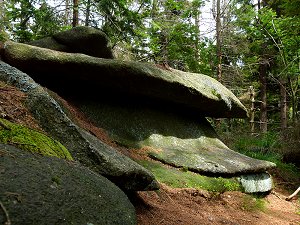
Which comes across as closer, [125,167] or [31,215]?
[31,215]

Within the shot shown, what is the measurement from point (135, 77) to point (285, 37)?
804 cm

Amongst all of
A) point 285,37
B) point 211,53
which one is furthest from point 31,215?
point 211,53

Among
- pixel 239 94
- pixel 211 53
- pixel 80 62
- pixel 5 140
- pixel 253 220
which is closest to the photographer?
pixel 5 140

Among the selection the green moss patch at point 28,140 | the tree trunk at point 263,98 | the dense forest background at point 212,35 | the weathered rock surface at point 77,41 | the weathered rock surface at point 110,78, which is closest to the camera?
the green moss patch at point 28,140

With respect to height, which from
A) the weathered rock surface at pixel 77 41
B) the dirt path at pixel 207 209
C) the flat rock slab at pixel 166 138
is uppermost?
the weathered rock surface at pixel 77 41

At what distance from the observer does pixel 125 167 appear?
4078mm

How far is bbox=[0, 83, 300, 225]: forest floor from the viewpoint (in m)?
4.03

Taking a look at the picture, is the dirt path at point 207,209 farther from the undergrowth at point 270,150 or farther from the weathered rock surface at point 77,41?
the weathered rock surface at point 77,41

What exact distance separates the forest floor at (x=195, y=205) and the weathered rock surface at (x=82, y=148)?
17 centimetres

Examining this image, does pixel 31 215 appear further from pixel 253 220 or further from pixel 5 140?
pixel 253 220

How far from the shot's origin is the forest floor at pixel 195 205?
403 centimetres

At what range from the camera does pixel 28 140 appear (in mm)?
3094

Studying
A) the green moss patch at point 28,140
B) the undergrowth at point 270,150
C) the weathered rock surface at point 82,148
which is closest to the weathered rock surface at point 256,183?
the undergrowth at point 270,150

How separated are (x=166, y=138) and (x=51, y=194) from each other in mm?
6781
